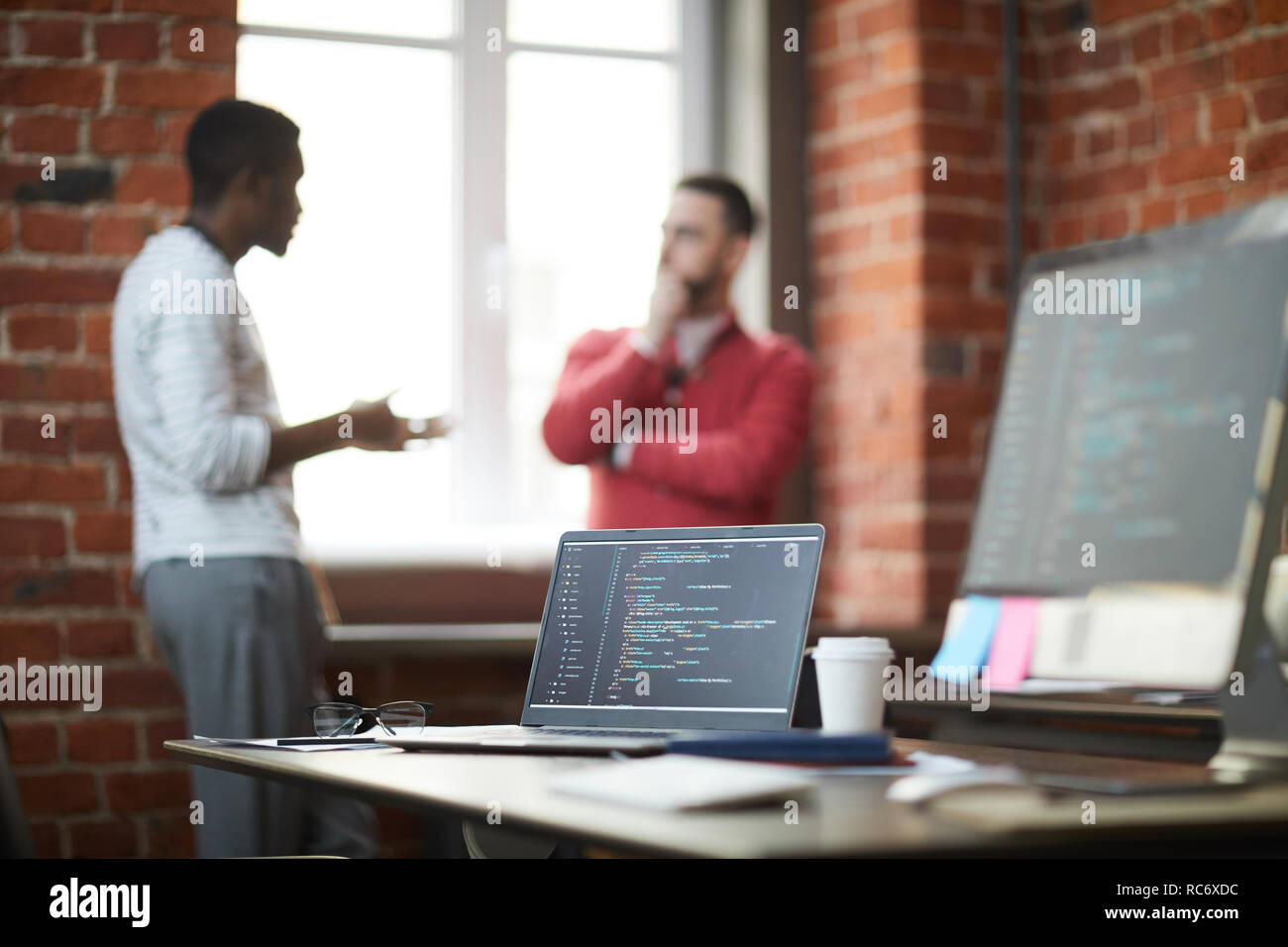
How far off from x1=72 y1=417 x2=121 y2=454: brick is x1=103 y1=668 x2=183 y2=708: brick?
421 mm

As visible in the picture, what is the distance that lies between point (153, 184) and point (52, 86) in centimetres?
25

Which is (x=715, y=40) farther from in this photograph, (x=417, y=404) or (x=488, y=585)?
(x=488, y=585)

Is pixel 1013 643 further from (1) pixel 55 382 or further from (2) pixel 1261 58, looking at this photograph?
(1) pixel 55 382

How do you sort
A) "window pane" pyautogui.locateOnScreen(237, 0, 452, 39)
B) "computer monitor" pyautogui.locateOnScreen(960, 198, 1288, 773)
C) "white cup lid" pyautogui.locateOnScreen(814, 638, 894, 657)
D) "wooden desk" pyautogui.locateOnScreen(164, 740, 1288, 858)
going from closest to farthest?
"wooden desk" pyautogui.locateOnScreen(164, 740, 1288, 858), "computer monitor" pyautogui.locateOnScreen(960, 198, 1288, 773), "white cup lid" pyautogui.locateOnScreen(814, 638, 894, 657), "window pane" pyautogui.locateOnScreen(237, 0, 452, 39)

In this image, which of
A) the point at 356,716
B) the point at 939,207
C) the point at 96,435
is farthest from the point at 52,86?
the point at 939,207

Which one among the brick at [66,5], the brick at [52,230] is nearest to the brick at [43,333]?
the brick at [52,230]

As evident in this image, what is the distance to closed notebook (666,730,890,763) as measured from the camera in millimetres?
1373

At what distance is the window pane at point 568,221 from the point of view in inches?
140

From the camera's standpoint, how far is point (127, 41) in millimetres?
2959

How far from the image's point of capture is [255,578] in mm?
2445

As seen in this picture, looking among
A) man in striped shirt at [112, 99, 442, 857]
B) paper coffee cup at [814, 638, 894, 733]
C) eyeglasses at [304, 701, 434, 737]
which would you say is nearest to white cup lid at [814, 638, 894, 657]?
paper coffee cup at [814, 638, 894, 733]

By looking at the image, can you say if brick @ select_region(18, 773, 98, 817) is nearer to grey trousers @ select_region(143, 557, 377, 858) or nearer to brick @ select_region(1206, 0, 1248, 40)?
grey trousers @ select_region(143, 557, 377, 858)

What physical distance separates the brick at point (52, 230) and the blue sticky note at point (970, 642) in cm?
188
